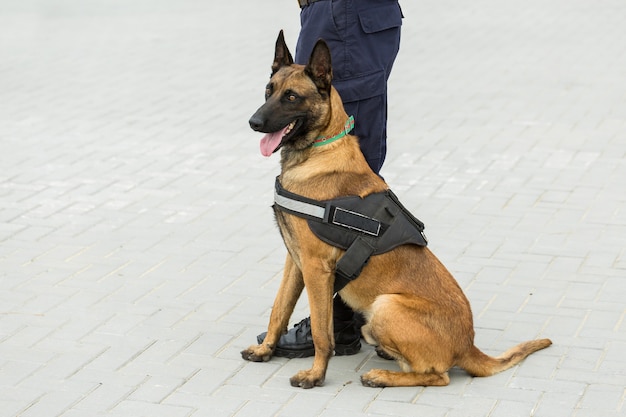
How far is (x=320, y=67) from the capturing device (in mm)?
4547

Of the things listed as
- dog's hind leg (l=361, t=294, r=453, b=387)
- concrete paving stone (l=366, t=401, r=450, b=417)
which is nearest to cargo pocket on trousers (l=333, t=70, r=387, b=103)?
dog's hind leg (l=361, t=294, r=453, b=387)

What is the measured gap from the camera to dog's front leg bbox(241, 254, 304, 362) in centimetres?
502

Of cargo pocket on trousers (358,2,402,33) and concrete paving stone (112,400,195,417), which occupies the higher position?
cargo pocket on trousers (358,2,402,33)

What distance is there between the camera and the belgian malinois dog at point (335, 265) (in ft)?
15.0

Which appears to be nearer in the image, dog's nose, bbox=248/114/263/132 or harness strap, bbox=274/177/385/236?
dog's nose, bbox=248/114/263/132

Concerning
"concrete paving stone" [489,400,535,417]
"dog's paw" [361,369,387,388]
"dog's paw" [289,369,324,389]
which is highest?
"dog's paw" [289,369,324,389]

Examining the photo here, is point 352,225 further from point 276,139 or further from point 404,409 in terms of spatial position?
point 404,409

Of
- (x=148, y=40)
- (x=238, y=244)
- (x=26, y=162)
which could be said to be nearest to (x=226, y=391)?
(x=238, y=244)

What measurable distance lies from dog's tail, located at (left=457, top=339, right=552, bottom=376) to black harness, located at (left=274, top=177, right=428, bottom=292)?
1.76 ft

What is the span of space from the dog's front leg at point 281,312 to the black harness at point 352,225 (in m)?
0.34

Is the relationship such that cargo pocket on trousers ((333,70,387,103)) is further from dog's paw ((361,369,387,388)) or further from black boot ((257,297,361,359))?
dog's paw ((361,369,387,388))

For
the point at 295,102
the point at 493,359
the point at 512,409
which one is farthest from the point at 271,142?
the point at 512,409

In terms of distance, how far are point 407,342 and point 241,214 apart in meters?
2.79

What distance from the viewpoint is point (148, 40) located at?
42.2 ft
